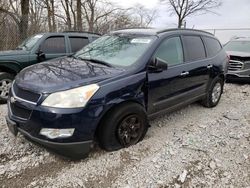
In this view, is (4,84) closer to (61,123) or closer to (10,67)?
(10,67)

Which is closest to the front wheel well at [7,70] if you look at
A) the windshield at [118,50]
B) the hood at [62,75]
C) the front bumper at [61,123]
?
the windshield at [118,50]

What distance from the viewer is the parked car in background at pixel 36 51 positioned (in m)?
5.75

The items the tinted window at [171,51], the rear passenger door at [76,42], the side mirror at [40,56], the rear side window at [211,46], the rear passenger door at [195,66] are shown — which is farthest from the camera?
the rear passenger door at [76,42]

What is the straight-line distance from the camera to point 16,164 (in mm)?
3277

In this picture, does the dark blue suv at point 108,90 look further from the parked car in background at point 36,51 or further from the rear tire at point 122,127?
the parked car in background at point 36,51

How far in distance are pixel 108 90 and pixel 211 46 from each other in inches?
131

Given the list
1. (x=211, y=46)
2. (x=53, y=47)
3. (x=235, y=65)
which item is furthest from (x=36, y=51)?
(x=235, y=65)

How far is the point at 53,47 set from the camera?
6.61m

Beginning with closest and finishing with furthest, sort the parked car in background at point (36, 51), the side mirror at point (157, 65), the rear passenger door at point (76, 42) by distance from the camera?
the side mirror at point (157, 65)
the parked car in background at point (36, 51)
the rear passenger door at point (76, 42)

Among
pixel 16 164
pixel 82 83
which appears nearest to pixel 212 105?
pixel 82 83

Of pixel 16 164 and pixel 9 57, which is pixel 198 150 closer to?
pixel 16 164

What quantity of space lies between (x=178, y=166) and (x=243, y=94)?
473 cm

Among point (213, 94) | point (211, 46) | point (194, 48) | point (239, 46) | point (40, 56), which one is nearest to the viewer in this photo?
point (194, 48)

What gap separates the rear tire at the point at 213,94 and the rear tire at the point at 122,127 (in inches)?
91.1
